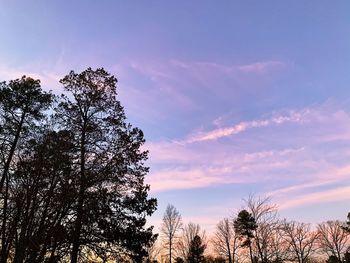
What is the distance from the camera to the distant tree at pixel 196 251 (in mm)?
54975

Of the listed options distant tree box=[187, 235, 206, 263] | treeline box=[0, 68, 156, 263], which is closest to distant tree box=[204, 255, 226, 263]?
distant tree box=[187, 235, 206, 263]

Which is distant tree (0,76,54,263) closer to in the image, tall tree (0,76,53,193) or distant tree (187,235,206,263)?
tall tree (0,76,53,193)

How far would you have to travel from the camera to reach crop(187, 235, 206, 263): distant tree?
55.0 metres

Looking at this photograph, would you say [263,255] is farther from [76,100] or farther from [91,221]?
[76,100]

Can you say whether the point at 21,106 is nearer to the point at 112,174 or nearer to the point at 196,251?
the point at 112,174

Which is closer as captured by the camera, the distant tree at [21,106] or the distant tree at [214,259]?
Result: the distant tree at [21,106]

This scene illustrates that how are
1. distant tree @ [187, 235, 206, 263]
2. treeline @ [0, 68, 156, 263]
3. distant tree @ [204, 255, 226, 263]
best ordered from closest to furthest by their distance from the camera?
treeline @ [0, 68, 156, 263], distant tree @ [187, 235, 206, 263], distant tree @ [204, 255, 226, 263]

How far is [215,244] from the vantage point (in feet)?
189

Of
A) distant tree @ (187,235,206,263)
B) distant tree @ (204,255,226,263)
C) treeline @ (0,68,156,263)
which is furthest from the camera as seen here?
distant tree @ (204,255,226,263)

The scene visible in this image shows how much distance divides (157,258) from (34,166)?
52064 millimetres

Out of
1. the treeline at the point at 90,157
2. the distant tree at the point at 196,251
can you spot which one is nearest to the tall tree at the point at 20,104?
the treeline at the point at 90,157

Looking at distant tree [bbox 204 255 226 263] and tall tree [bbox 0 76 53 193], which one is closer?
tall tree [bbox 0 76 53 193]

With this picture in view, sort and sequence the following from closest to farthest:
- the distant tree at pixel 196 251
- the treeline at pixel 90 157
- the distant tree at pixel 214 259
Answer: the treeline at pixel 90 157 → the distant tree at pixel 196 251 → the distant tree at pixel 214 259

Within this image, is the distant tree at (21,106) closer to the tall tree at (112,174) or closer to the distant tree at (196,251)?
the tall tree at (112,174)
